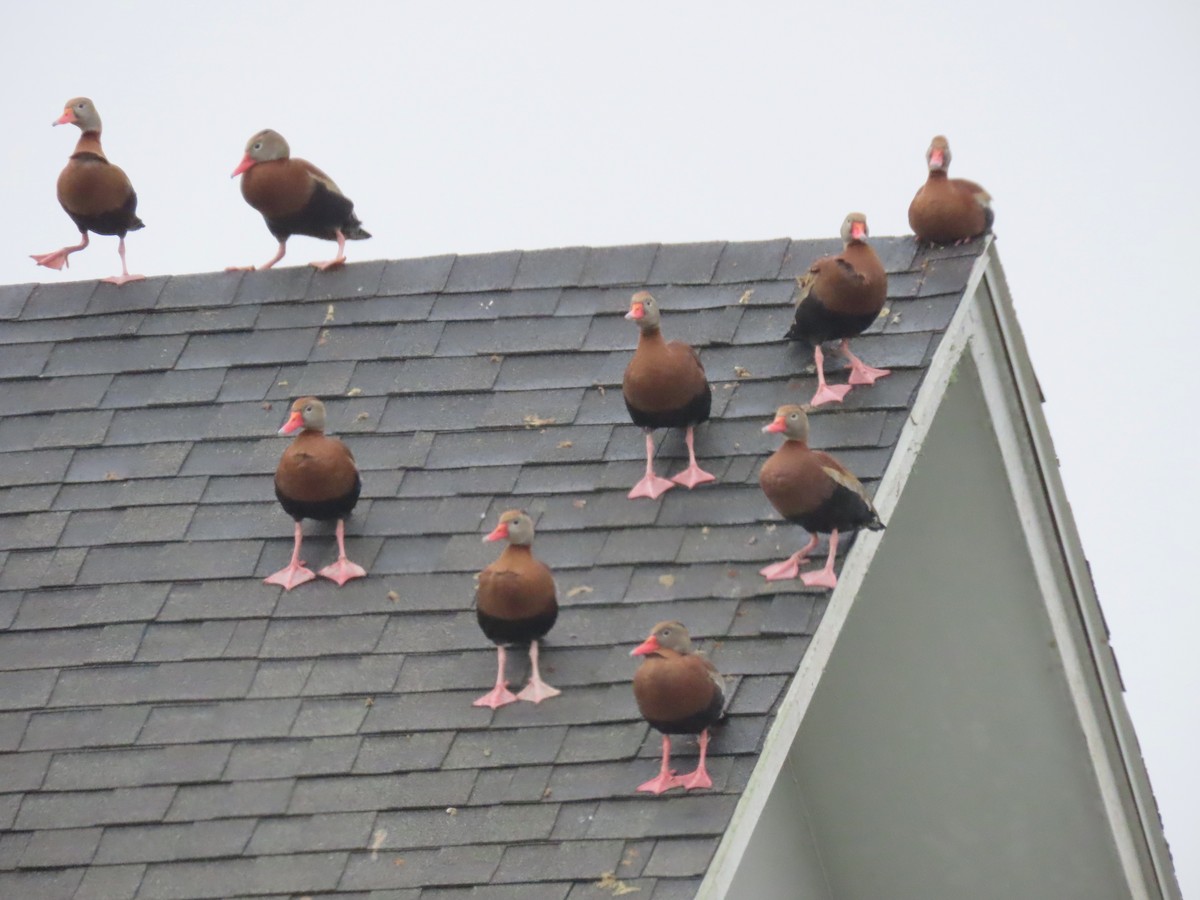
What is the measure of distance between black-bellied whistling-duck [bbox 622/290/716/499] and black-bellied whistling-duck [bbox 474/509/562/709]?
1.63 ft

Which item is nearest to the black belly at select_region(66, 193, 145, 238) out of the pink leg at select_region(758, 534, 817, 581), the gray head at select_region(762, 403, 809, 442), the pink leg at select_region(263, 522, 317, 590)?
the pink leg at select_region(263, 522, 317, 590)

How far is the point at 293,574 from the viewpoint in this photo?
614cm

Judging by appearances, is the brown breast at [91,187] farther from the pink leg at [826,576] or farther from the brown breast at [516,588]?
the pink leg at [826,576]

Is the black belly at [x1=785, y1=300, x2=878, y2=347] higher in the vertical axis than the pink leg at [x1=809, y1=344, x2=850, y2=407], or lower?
higher

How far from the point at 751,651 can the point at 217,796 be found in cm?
A: 142

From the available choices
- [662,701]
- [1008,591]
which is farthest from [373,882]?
[1008,591]

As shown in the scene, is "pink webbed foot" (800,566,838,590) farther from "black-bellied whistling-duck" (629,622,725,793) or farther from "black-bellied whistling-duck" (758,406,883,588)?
"black-bellied whistling-duck" (629,622,725,793)

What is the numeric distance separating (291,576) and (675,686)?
4.95ft

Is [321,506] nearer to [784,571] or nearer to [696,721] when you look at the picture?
[784,571]

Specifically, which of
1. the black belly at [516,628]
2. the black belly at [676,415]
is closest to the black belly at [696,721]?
the black belly at [516,628]

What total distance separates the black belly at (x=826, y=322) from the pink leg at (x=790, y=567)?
0.80 m

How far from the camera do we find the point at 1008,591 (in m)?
6.52

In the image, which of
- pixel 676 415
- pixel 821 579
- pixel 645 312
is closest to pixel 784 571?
pixel 821 579

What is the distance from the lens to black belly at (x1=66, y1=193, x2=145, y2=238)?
7703mm
